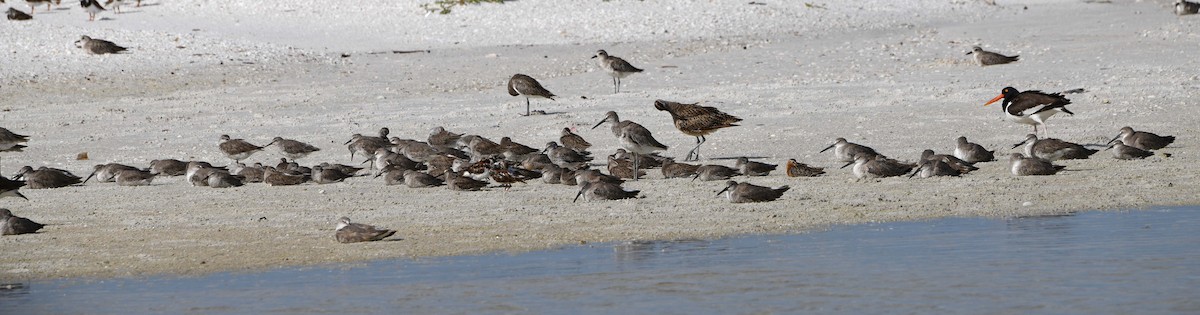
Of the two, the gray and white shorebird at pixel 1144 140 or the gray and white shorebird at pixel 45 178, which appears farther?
the gray and white shorebird at pixel 1144 140

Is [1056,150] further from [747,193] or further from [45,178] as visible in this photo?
[45,178]

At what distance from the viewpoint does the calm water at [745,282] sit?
28.7 feet

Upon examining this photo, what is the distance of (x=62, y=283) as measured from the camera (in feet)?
31.9

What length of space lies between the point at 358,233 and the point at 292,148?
6656 mm

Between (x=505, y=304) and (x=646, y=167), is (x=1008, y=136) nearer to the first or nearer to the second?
(x=646, y=167)

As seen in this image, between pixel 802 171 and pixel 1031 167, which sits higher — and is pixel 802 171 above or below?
below

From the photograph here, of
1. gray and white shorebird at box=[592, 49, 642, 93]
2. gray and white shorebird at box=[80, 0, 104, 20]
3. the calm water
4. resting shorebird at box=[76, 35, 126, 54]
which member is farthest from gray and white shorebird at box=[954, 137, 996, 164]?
gray and white shorebird at box=[80, 0, 104, 20]

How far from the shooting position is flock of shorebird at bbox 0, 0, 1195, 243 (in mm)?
14266

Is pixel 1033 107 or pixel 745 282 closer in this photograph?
pixel 745 282

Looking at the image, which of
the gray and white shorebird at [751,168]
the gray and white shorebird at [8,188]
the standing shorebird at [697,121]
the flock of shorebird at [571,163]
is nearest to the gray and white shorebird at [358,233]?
the flock of shorebird at [571,163]

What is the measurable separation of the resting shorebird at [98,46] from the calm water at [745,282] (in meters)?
17.3

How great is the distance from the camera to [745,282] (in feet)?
31.1

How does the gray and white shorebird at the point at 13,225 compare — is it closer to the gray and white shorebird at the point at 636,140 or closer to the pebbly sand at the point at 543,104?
the pebbly sand at the point at 543,104

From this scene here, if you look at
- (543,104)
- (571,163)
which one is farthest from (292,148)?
(543,104)
